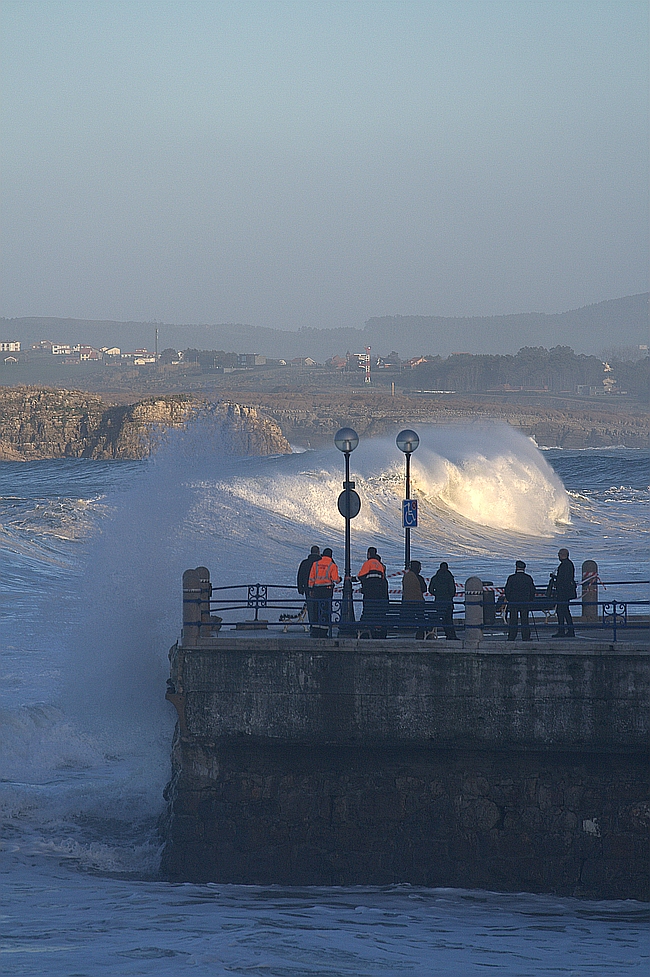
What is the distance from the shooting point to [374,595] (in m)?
13.1

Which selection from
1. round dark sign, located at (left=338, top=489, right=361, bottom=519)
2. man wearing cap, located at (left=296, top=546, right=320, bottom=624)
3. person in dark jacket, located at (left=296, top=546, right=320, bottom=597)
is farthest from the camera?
round dark sign, located at (left=338, top=489, right=361, bottom=519)

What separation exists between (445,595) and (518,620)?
890 millimetres

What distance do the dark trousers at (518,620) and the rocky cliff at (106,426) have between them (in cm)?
8624

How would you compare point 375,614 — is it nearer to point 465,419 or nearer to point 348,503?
point 348,503

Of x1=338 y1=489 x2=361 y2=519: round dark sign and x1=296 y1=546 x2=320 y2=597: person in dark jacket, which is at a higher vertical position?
x1=338 y1=489 x2=361 y2=519: round dark sign

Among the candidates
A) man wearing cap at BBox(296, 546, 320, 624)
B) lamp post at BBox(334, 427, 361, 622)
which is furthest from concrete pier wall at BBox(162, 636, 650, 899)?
man wearing cap at BBox(296, 546, 320, 624)

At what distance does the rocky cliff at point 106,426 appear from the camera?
107m

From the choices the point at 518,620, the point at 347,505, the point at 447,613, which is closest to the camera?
the point at 447,613

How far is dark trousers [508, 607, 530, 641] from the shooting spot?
41.1ft

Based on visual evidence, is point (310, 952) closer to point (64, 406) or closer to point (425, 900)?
point (425, 900)

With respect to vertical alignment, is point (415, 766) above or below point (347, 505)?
below

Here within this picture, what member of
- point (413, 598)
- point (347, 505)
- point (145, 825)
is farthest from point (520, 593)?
point (145, 825)

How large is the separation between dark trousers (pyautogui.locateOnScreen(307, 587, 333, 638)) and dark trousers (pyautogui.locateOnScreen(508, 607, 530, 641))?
193 cm

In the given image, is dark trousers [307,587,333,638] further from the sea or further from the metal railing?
the sea
